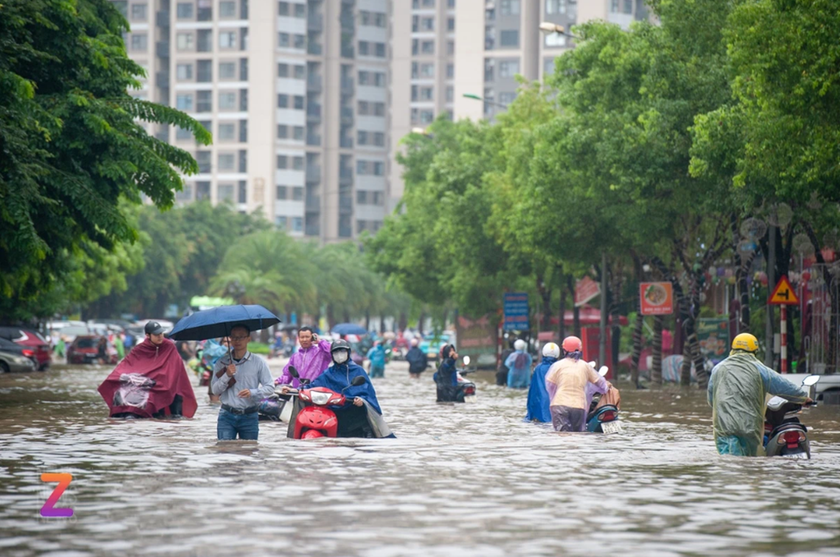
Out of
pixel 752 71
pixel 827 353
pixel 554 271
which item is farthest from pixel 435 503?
pixel 554 271

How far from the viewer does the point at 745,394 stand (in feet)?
51.8

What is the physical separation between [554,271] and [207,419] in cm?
3530

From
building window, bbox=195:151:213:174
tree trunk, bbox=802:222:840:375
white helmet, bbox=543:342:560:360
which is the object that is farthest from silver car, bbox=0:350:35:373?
building window, bbox=195:151:213:174

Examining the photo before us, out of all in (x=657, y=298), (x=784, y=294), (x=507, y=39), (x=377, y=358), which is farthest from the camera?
(x=507, y=39)

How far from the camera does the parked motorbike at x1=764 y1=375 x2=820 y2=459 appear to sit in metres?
16.3

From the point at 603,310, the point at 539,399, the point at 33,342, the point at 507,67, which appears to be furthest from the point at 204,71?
the point at 539,399

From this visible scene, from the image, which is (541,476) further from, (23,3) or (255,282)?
(255,282)

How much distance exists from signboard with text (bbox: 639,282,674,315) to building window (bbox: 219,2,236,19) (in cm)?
11839

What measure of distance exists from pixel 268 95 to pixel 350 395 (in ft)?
464

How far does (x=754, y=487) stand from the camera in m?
13.3

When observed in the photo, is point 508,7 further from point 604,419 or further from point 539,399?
point 604,419

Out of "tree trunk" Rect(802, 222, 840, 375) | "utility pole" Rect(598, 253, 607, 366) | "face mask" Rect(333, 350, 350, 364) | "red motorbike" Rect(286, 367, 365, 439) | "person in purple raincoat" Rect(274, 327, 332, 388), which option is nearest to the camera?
"face mask" Rect(333, 350, 350, 364)

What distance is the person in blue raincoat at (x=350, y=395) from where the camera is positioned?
18188 mm

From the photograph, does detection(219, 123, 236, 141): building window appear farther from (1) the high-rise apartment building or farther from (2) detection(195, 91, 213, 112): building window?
(2) detection(195, 91, 213, 112): building window
